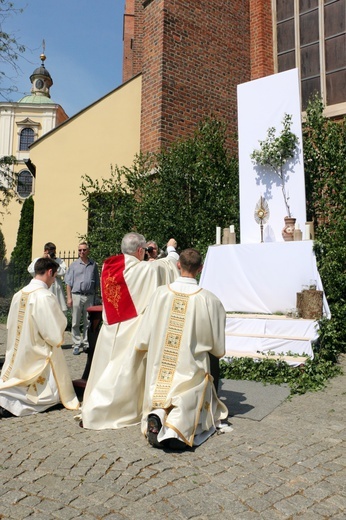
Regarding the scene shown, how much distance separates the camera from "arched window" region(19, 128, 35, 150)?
151ft

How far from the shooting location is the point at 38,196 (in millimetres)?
13445

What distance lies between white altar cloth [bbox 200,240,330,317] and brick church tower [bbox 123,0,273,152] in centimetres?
393

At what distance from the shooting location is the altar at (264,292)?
21.7ft

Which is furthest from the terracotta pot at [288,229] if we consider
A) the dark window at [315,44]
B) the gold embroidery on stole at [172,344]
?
the dark window at [315,44]

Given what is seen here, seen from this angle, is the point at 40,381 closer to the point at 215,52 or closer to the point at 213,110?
the point at 213,110

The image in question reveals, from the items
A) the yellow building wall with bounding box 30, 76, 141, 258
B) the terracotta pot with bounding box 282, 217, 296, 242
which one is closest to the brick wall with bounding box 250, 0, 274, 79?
the yellow building wall with bounding box 30, 76, 141, 258

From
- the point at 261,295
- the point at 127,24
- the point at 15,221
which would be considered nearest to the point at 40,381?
the point at 261,295

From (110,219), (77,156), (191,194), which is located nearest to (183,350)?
(191,194)

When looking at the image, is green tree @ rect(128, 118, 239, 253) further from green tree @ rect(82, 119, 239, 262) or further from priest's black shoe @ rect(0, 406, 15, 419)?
priest's black shoe @ rect(0, 406, 15, 419)

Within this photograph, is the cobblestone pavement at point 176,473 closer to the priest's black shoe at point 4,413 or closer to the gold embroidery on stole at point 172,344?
the priest's black shoe at point 4,413

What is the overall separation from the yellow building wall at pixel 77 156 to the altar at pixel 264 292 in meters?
5.28

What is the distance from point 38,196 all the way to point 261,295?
8.05 metres

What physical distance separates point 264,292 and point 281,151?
8.86 ft

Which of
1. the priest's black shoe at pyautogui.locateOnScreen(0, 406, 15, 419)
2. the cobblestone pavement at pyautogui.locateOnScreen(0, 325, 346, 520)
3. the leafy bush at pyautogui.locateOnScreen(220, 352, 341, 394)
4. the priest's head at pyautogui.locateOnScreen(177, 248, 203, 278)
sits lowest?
the cobblestone pavement at pyautogui.locateOnScreen(0, 325, 346, 520)
